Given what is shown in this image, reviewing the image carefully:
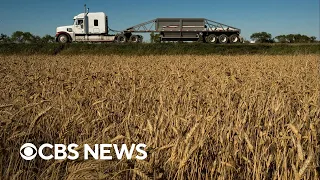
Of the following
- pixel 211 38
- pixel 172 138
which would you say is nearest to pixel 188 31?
pixel 211 38

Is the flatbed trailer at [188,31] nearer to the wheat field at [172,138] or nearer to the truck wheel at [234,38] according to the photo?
the truck wheel at [234,38]

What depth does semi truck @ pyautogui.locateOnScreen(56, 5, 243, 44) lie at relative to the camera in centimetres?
2941

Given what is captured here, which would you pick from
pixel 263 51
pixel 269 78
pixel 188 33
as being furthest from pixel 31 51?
pixel 269 78

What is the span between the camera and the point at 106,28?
3089cm

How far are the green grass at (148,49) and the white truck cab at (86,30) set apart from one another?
564 cm

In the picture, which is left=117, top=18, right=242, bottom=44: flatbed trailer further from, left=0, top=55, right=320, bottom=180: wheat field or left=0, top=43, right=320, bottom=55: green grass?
left=0, top=55, right=320, bottom=180: wheat field

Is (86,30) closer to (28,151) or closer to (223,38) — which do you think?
(223,38)

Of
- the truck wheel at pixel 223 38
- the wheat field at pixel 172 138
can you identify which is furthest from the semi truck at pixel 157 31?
the wheat field at pixel 172 138

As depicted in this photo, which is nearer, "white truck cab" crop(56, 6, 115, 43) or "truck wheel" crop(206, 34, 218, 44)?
"white truck cab" crop(56, 6, 115, 43)

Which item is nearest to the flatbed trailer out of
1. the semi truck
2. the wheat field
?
the semi truck

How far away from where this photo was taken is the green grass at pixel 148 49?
22.9 meters

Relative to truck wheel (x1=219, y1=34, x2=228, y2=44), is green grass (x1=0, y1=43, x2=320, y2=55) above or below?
below

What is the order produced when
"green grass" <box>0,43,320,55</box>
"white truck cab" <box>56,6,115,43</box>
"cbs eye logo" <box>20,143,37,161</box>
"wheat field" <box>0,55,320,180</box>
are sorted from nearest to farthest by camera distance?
1. "wheat field" <box>0,55,320,180</box>
2. "cbs eye logo" <box>20,143,37,161</box>
3. "green grass" <box>0,43,320,55</box>
4. "white truck cab" <box>56,6,115,43</box>

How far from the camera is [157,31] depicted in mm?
30062
